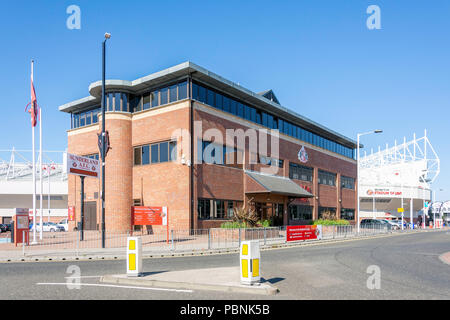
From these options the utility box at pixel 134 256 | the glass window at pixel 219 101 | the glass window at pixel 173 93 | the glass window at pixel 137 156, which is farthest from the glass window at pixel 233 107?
the utility box at pixel 134 256

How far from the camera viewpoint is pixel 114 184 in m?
32.7

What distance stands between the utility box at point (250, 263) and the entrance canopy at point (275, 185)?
935 inches

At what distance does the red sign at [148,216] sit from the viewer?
2417 cm

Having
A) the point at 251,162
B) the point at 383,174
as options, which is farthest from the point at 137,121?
the point at 383,174

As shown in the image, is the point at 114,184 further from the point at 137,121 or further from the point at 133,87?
the point at 133,87

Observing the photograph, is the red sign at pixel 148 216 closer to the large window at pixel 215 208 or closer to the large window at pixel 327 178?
the large window at pixel 215 208

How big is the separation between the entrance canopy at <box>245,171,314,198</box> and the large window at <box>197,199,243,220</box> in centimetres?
236

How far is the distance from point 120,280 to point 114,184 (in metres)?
23.2

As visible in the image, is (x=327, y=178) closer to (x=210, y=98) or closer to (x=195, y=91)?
(x=210, y=98)

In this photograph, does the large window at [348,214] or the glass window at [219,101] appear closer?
the glass window at [219,101]

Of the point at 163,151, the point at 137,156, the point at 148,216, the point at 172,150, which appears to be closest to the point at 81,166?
the point at 148,216

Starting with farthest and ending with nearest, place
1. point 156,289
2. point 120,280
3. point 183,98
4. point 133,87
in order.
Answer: point 133,87, point 183,98, point 120,280, point 156,289

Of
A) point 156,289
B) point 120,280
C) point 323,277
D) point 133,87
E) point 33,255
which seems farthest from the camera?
point 133,87

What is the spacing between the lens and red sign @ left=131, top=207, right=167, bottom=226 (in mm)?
24172
